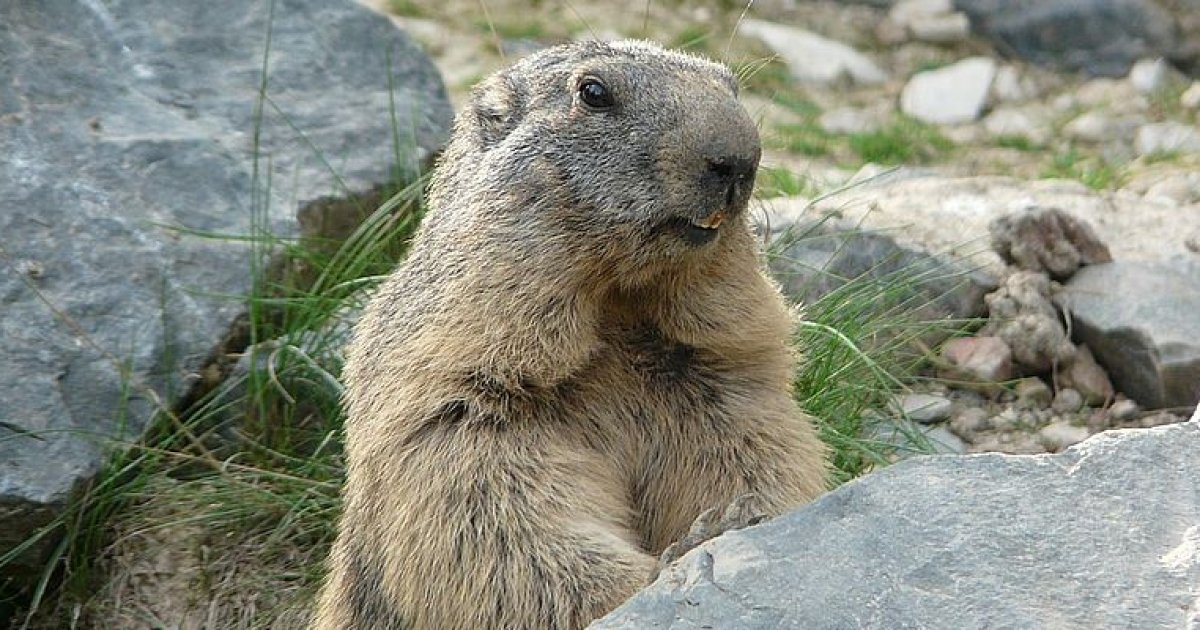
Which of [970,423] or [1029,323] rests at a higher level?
[1029,323]

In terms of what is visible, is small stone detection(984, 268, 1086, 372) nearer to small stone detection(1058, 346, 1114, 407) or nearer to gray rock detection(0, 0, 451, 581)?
small stone detection(1058, 346, 1114, 407)

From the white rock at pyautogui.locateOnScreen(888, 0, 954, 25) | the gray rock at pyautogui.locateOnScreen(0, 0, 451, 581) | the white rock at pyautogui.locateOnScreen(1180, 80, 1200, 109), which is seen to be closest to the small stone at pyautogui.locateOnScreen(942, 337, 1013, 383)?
the gray rock at pyautogui.locateOnScreen(0, 0, 451, 581)

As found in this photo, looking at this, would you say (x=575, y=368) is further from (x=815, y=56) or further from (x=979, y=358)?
(x=815, y=56)

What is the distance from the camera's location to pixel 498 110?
14.7ft

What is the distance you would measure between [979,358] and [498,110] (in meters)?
2.76

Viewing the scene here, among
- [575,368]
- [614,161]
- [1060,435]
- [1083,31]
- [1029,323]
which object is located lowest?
[1060,435]

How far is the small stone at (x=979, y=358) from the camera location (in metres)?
6.46

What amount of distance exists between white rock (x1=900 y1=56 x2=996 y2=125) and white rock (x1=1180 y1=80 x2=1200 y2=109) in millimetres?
1149

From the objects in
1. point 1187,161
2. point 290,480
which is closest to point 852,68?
point 1187,161

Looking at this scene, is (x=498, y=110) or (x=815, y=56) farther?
(x=815, y=56)

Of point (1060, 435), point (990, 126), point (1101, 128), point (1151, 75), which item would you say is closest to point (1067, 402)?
point (1060, 435)

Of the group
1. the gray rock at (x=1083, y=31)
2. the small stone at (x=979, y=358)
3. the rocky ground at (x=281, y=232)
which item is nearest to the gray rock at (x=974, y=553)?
the rocky ground at (x=281, y=232)

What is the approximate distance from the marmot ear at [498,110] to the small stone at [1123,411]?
2997 millimetres

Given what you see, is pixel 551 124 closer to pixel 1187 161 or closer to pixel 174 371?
pixel 174 371
